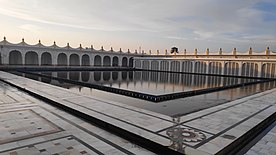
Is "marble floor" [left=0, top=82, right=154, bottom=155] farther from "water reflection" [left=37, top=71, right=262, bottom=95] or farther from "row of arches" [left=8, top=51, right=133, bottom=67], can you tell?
"row of arches" [left=8, top=51, right=133, bottom=67]

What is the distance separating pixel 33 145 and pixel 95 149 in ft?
4.55

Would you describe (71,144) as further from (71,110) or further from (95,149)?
(71,110)

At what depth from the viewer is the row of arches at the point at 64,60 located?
1260 inches

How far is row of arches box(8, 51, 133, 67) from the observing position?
105 ft

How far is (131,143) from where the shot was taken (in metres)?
4.82

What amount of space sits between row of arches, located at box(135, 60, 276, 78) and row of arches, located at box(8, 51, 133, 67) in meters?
8.00

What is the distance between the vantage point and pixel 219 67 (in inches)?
1136

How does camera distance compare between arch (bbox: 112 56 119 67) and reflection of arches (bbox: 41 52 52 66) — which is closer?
reflection of arches (bbox: 41 52 52 66)

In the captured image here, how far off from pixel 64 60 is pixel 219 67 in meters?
27.0

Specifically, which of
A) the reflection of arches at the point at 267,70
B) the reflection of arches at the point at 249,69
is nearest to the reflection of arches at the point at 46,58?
the reflection of arches at the point at 249,69

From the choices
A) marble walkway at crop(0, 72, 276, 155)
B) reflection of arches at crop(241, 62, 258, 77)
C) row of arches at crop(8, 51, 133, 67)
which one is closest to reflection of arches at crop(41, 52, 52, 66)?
row of arches at crop(8, 51, 133, 67)

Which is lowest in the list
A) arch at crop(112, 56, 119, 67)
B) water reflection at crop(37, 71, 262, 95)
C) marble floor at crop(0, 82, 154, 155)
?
marble floor at crop(0, 82, 154, 155)

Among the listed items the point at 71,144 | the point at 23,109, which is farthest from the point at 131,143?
the point at 23,109

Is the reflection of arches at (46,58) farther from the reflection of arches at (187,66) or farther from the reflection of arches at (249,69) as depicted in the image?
the reflection of arches at (249,69)
